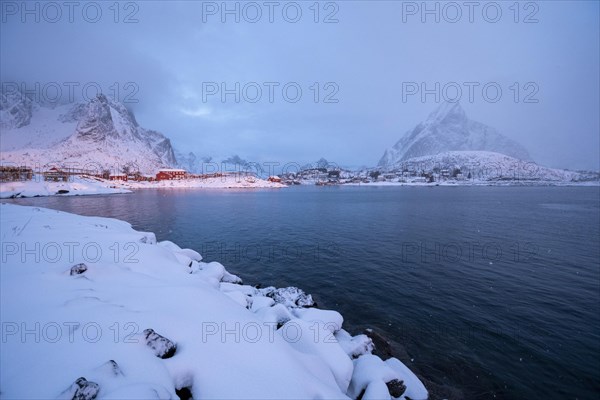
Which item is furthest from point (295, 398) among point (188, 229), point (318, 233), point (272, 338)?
point (188, 229)

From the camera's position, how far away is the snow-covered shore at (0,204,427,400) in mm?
5243

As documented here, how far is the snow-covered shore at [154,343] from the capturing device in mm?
5243

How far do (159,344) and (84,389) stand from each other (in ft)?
5.58

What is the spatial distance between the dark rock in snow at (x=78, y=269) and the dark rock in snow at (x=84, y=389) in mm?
6535

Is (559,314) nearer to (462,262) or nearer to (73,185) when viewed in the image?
(462,262)

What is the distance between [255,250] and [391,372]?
63.7 feet

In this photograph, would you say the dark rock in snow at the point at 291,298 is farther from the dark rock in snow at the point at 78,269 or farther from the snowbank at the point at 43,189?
the snowbank at the point at 43,189

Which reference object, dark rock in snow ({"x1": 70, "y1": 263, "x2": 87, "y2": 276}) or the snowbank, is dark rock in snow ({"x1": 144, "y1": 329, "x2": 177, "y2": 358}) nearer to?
dark rock in snow ({"x1": 70, "y1": 263, "x2": 87, "y2": 276})

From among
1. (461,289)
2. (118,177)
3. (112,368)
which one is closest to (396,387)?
(112,368)

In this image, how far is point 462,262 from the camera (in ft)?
72.3

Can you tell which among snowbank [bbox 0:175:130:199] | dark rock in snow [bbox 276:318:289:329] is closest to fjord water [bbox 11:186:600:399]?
dark rock in snow [bbox 276:318:289:329]

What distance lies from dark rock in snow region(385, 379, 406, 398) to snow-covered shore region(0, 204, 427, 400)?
29 mm

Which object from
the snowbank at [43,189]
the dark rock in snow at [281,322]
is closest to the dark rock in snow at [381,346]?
the dark rock in snow at [281,322]

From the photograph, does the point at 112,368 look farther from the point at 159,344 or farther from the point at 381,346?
the point at 381,346
